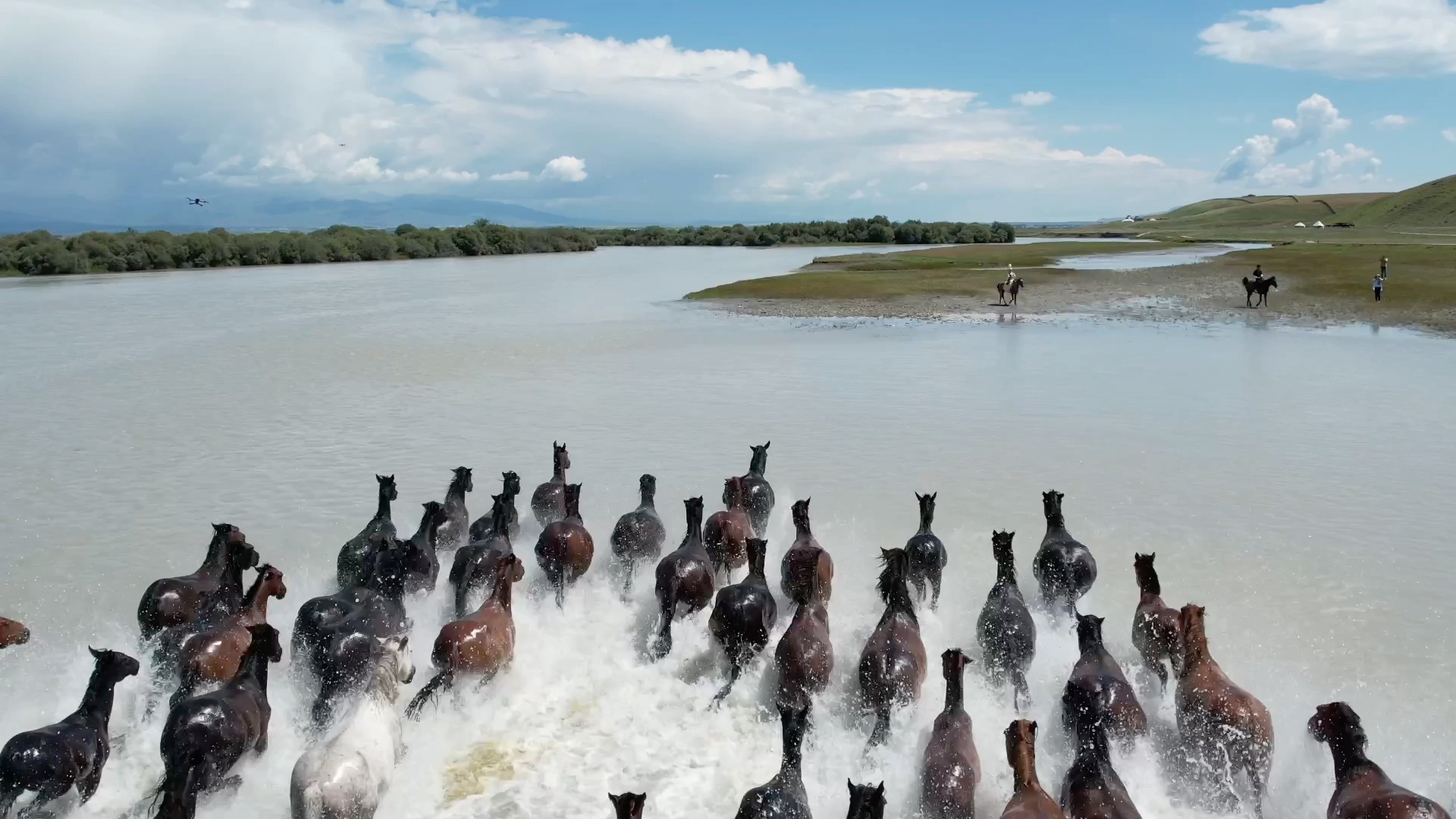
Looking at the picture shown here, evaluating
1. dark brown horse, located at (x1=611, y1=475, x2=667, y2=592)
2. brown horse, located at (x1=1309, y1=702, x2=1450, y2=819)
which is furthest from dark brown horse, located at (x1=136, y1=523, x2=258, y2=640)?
brown horse, located at (x1=1309, y1=702, x2=1450, y2=819)

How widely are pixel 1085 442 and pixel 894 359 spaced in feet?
25.7

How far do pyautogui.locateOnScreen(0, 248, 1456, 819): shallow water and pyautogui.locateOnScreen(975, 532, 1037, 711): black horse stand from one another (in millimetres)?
141

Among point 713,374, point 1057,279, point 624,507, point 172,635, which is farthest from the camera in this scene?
point 1057,279

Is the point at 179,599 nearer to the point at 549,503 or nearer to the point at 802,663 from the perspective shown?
the point at 549,503

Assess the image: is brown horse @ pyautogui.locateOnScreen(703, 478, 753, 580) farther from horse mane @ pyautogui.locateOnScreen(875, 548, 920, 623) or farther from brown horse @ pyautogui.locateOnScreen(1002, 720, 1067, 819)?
brown horse @ pyautogui.locateOnScreen(1002, 720, 1067, 819)

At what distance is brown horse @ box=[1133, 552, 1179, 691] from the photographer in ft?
23.2

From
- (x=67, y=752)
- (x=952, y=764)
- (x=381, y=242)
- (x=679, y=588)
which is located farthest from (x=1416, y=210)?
(x=67, y=752)

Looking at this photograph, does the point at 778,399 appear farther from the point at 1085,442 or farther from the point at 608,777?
the point at 608,777

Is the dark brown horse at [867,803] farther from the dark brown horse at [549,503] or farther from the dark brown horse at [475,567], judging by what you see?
the dark brown horse at [549,503]

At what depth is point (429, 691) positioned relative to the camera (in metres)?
6.77

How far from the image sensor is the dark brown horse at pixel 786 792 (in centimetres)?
523

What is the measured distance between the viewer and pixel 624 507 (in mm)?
11594

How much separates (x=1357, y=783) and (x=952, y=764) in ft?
6.70

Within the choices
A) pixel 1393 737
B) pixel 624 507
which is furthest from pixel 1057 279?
pixel 1393 737
